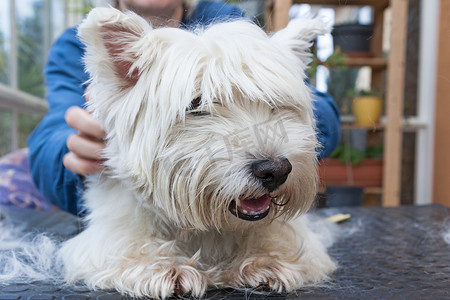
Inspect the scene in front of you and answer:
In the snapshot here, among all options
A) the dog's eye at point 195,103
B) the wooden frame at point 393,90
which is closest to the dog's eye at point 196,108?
the dog's eye at point 195,103

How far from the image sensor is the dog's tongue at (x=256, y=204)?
73cm

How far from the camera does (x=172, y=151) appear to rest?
0.72 metres

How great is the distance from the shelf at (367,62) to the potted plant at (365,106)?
0.17 metres

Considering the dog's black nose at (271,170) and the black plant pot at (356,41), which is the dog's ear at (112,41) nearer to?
the dog's black nose at (271,170)

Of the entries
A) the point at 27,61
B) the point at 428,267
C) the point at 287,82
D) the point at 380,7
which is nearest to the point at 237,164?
the point at 287,82

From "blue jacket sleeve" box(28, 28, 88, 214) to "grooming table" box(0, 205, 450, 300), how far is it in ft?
0.36

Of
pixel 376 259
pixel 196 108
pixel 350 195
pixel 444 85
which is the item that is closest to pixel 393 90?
pixel 350 195

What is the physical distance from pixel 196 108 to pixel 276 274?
319 mm

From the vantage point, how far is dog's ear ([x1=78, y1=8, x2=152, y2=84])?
0.73 metres

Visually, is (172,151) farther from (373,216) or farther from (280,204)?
(373,216)

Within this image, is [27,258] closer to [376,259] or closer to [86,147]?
[86,147]

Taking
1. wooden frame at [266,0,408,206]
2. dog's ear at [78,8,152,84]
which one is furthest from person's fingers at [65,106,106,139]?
wooden frame at [266,0,408,206]

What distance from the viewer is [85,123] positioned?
2.96ft

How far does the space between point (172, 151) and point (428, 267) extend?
59 centimetres
